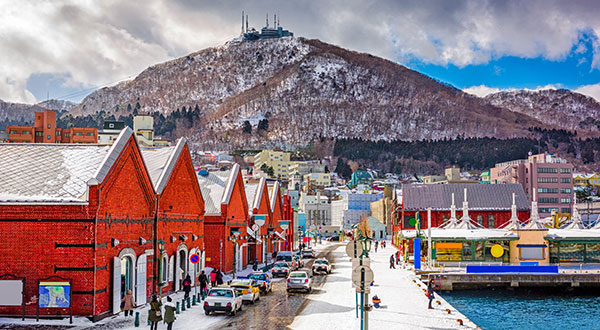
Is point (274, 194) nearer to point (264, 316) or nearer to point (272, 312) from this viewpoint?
point (272, 312)

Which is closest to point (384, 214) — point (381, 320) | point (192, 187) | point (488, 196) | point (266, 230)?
point (488, 196)

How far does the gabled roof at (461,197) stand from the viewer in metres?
97.4

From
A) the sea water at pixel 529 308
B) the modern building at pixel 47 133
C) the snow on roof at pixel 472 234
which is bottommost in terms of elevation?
the sea water at pixel 529 308

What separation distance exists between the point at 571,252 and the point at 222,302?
4600 centimetres

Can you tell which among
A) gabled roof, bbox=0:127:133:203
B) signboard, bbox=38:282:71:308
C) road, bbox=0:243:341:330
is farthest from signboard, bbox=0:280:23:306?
gabled roof, bbox=0:127:133:203

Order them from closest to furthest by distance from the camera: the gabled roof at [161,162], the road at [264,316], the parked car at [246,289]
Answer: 1. the road at [264,316]
2. the parked car at [246,289]
3. the gabled roof at [161,162]

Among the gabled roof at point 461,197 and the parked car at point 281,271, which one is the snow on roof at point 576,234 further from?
the gabled roof at point 461,197

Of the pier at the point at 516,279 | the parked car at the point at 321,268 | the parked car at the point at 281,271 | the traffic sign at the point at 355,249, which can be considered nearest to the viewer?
the traffic sign at the point at 355,249

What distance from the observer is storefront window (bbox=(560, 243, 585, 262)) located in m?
63.5

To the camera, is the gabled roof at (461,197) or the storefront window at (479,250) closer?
the storefront window at (479,250)

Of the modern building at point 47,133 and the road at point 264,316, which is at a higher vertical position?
the modern building at point 47,133

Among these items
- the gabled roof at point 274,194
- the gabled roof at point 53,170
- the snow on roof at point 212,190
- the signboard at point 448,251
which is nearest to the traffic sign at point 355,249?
the gabled roof at point 53,170

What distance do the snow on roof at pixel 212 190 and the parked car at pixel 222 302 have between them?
77.9ft

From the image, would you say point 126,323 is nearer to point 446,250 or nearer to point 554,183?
point 446,250
